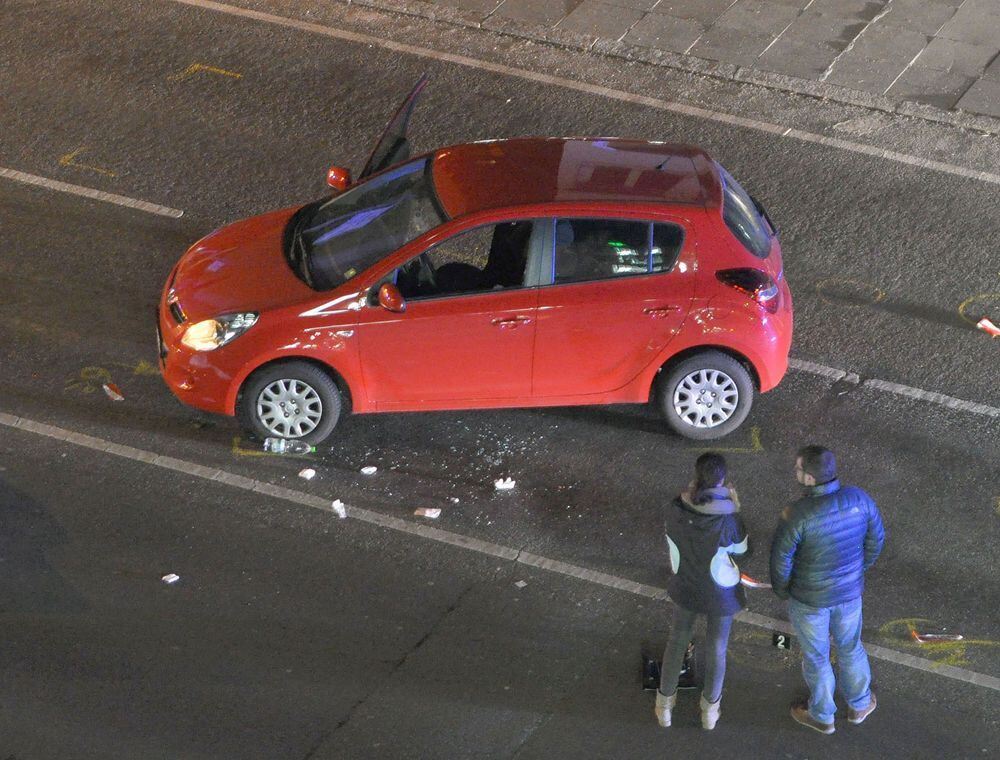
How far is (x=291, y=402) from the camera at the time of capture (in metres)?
9.45

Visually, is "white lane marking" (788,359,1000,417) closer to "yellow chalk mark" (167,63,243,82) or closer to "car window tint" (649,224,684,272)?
"car window tint" (649,224,684,272)

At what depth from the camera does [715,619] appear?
7090 mm

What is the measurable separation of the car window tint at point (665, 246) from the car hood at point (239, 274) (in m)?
2.21

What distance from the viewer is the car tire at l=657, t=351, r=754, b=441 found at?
30.8ft

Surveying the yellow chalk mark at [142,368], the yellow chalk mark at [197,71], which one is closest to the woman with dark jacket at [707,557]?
the yellow chalk mark at [142,368]

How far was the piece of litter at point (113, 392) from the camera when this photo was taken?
10.1 m

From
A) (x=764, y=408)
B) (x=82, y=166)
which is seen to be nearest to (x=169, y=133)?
(x=82, y=166)

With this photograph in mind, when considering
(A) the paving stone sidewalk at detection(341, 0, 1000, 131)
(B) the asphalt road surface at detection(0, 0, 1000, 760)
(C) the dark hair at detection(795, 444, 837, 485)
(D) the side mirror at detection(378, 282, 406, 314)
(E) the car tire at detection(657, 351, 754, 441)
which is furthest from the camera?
(A) the paving stone sidewalk at detection(341, 0, 1000, 131)

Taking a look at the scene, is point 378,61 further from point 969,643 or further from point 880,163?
point 969,643

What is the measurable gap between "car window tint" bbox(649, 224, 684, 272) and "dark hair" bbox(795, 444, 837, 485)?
102 inches

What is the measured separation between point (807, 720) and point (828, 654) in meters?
0.46

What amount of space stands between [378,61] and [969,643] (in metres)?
8.75

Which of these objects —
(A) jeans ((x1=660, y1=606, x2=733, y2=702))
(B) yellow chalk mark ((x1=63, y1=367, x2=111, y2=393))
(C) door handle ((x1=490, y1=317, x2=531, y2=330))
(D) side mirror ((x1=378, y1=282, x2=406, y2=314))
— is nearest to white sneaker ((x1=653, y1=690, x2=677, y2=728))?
(A) jeans ((x1=660, y1=606, x2=733, y2=702))

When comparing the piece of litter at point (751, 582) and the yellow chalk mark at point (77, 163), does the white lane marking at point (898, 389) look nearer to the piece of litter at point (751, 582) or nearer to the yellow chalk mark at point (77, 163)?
the piece of litter at point (751, 582)
